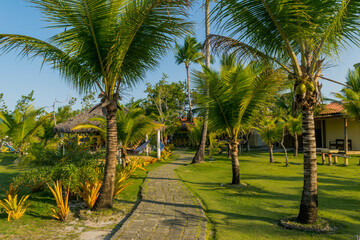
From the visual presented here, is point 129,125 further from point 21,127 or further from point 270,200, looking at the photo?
point 270,200

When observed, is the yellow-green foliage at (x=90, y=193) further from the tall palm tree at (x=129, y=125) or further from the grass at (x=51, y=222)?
the tall palm tree at (x=129, y=125)

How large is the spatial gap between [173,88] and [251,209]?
1015 inches

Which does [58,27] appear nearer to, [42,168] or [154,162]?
[42,168]

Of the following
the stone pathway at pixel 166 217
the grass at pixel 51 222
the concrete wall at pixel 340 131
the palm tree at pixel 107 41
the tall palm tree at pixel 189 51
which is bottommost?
the grass at pixel 51 222

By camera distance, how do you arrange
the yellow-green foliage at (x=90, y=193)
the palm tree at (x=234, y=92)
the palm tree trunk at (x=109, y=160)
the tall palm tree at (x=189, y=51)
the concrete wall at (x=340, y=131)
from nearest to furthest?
1. the palm tree trunk at (x=109, y=160)
2. the yellow-green foliage at (x=90, y=193)
3. the palm tree at (x=234, y=92)
4. the concrete wall at (x=340, y=131)
5. the tall palm tree at (x=189, y=51)

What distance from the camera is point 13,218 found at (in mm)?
5098

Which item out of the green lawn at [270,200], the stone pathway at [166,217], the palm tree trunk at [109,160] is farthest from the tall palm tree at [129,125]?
the palm tree trunk at [109,160]

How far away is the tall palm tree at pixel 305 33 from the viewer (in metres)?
3.95

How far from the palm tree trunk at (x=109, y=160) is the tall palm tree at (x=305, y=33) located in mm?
2692

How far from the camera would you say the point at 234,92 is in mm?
7133

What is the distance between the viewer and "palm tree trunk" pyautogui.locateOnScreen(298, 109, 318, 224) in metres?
4.25

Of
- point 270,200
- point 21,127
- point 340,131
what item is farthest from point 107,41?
point 340,131

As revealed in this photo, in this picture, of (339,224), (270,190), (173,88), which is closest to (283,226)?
(339,224)

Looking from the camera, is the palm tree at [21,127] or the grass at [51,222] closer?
the grass at [51,222]
